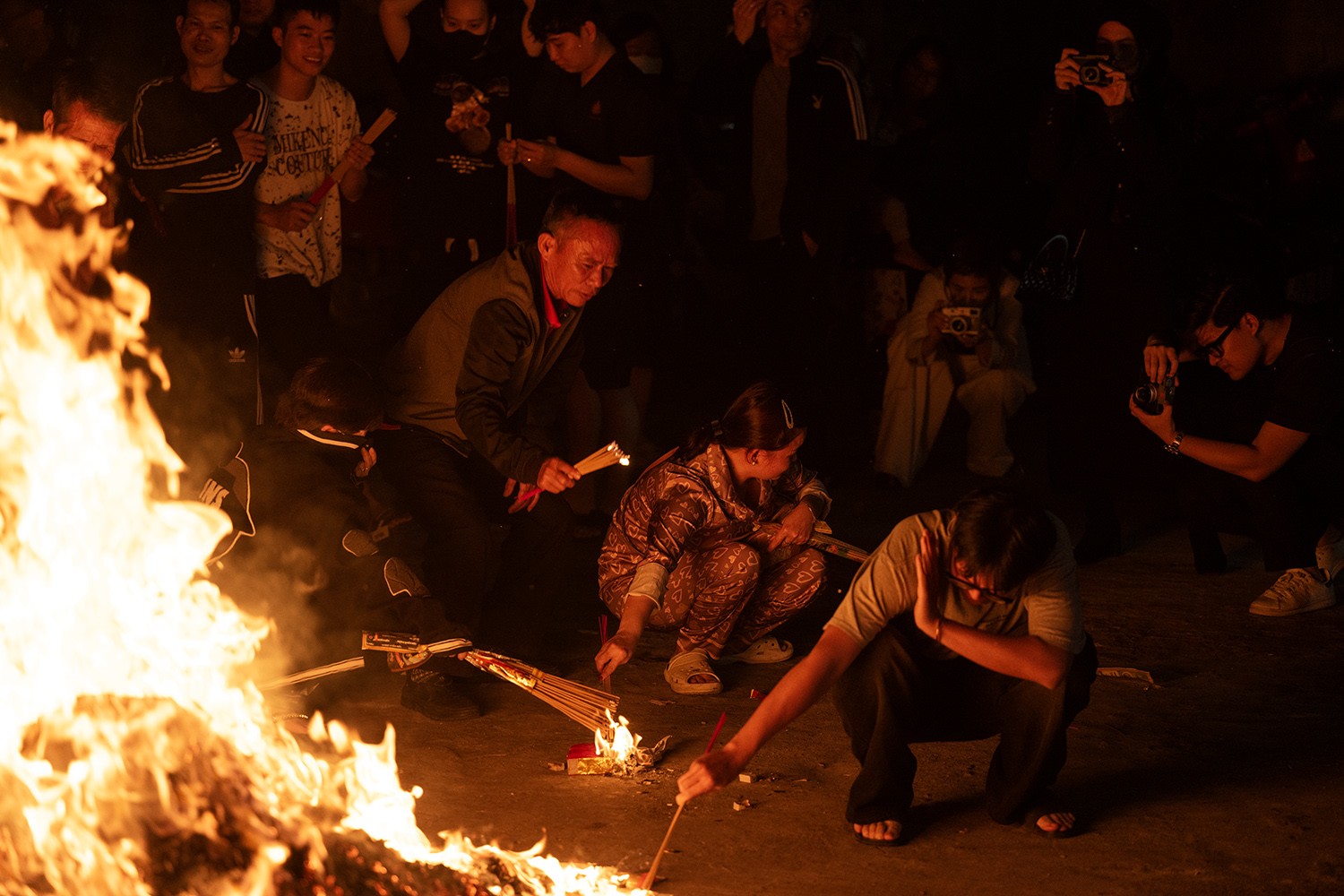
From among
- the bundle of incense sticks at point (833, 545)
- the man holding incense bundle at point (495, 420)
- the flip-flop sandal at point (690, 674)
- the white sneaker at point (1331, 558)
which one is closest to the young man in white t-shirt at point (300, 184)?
the man holding incense bundle at point (495, 420)

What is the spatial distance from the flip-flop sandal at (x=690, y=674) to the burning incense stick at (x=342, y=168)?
248cm

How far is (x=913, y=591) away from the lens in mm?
3939

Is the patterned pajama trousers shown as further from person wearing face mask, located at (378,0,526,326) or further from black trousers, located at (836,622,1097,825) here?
person wearing face mask, located at (378,0,526,326)

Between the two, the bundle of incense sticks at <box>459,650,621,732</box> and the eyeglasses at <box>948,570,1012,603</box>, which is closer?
the eyeglasses at <box>948,570,1012,603</box>

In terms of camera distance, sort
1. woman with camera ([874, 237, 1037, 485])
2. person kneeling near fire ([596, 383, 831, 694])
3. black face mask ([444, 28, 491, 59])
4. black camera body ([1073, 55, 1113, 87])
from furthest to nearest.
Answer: woman with camera ([874, 237, 1037, 485]) → black face mask ([444, 28, 491, 59]) → black camera body ([1073, 55, 1113, 87]) → person kneeling near fire ([596, 383, 831, 694])

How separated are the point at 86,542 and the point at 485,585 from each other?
1.75 meters

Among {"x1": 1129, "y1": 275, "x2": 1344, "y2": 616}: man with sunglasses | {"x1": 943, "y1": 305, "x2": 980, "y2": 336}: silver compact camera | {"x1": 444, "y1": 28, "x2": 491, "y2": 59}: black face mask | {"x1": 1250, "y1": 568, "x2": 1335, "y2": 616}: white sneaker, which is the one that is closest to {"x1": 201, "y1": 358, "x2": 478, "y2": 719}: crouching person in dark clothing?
{"x1": 444, "y1": 28, "x2": 491, "y2": 59}: black face mask

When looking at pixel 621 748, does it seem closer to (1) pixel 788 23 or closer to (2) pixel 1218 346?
(2) pixel 1218 346

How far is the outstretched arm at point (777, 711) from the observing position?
3.48 meters

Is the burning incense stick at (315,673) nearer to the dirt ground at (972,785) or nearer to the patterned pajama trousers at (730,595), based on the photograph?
the dirt ground at (972,785)

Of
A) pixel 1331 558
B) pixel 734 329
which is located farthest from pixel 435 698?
pixel 734 329

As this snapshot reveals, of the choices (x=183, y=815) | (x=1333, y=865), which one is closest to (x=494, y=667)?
(x=183, y=815)

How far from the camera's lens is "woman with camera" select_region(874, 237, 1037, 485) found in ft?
25.7

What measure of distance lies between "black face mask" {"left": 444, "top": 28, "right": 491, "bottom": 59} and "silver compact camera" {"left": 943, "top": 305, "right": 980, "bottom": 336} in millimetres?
2813
